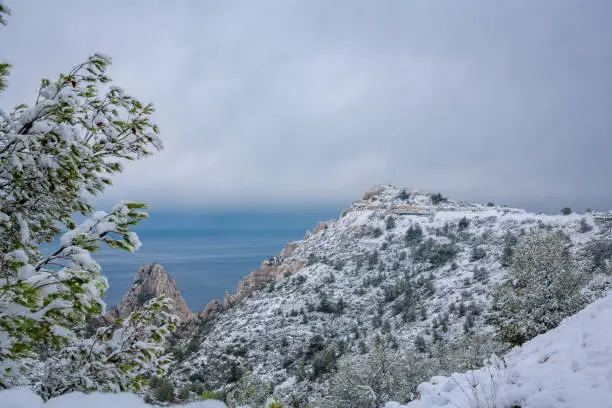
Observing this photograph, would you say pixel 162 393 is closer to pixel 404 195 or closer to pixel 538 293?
pixel 538 293

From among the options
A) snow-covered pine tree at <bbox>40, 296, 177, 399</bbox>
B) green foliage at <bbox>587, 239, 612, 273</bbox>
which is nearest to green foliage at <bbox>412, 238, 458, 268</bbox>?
green foliage at <bbox>587, 239, 612, 273</bbox>

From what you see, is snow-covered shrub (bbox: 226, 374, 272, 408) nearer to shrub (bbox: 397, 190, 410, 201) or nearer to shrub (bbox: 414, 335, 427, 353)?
shrub (bbox: 414, 335, 427, 353)

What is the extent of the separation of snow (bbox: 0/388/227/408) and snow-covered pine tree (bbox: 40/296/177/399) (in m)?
2.95

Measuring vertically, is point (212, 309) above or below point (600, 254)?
below

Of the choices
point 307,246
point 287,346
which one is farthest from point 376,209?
point 287,346

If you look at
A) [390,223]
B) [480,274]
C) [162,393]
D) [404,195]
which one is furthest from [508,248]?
[162,393]

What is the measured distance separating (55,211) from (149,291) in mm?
48777

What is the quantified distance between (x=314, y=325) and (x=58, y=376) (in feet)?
94.9

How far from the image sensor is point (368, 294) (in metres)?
34.8

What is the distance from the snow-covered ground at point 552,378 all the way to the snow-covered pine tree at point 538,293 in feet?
29.6

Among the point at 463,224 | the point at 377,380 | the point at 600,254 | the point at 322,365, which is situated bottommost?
the point at 322,365

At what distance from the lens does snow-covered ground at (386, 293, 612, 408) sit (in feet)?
13.2

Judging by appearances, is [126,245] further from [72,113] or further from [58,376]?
[58,376]

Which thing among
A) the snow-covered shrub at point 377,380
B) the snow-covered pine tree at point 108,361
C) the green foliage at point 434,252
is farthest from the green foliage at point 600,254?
the snow-covered pine tree at point 108,361
